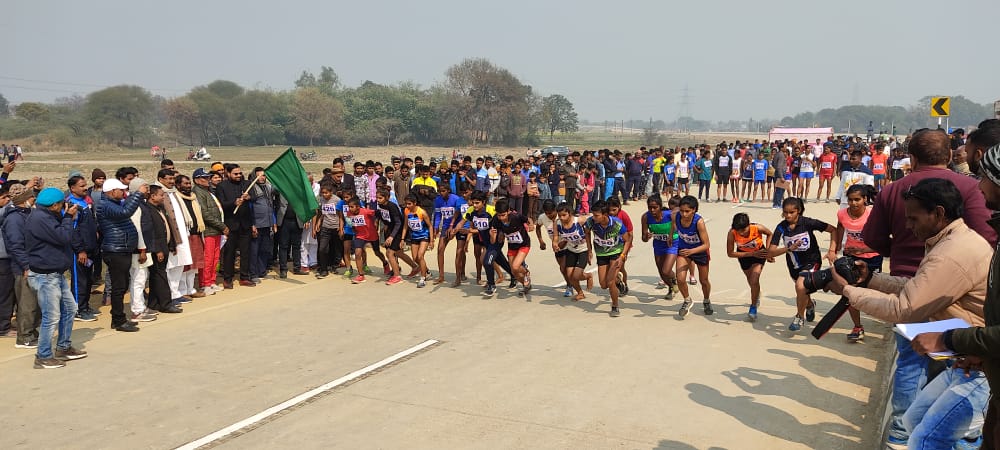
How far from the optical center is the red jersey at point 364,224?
1166cm

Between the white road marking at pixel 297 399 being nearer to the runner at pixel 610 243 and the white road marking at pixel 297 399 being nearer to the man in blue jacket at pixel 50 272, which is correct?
the runner at pixel 610 243

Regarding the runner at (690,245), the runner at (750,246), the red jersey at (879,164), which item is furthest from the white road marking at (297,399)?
the red jersey at (879,164)

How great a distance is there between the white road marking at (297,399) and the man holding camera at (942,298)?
469 centimetres

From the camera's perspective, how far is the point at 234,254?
11.6 m

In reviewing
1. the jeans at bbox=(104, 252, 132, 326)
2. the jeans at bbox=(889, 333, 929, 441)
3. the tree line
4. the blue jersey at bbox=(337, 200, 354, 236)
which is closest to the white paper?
the jeans at bbox=(889, 333, 929, 441)

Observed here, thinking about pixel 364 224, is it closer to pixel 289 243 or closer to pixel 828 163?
pixel 289 243

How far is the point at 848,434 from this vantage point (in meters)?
5.68

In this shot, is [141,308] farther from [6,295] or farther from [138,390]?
[138,390]

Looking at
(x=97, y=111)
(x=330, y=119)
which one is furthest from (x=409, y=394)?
(x=97, y=111)

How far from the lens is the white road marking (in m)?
5.71

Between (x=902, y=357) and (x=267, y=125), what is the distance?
7763 cm

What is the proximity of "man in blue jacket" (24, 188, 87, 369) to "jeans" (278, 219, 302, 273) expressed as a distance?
4689mm

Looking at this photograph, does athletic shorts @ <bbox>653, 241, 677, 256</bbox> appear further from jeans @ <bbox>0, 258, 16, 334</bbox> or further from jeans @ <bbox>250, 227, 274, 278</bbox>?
jeans @ <bbox>0, 258, 16, 334</bbox>

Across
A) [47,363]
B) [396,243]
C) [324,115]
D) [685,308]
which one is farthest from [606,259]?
[324,115]
